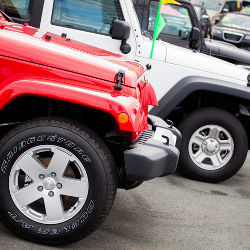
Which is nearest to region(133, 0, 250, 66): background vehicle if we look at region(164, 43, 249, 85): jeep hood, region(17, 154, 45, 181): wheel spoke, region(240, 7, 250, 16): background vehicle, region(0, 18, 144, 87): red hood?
region(164, 43, 249, 85): jeep hood

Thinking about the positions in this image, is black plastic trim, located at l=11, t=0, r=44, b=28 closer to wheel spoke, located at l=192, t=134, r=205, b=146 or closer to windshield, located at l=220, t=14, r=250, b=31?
wheel spoke, located at l=192, t=134, r=205, b=146

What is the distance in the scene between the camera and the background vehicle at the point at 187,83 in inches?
214

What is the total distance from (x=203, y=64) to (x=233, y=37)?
35.2 ft

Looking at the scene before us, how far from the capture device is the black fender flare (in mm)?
5500

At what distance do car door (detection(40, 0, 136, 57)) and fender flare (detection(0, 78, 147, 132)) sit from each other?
2045 mm

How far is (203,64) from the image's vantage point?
224 inches

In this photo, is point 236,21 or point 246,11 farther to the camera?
point 246,11

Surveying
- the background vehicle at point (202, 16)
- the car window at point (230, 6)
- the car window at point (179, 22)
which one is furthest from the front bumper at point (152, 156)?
the car window at point (230, 6)

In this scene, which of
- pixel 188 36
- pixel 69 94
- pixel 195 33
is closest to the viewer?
pixel 69 94

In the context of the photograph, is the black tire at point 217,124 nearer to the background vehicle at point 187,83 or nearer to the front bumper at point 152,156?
the background vehicle at point 187,83

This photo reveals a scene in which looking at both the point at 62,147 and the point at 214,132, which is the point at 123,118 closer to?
the point at 62,147

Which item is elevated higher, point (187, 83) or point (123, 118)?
point (123, 118)

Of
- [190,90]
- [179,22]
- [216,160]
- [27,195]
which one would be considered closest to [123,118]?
[27,195]

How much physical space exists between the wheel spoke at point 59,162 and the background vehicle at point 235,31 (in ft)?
42.7
